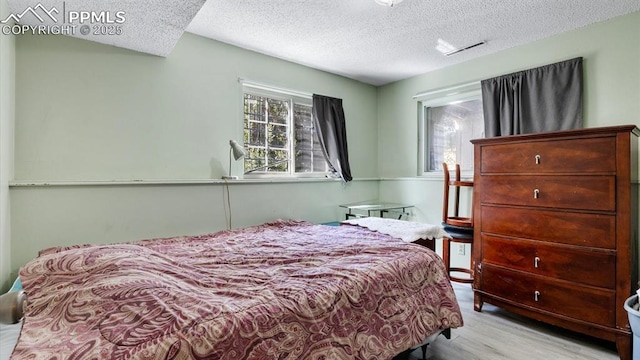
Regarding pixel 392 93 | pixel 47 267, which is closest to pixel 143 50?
pixel 47 267

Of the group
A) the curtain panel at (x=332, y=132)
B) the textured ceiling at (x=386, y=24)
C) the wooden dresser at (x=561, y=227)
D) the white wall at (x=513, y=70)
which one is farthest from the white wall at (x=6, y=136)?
the white wall at (x=513, y=70)

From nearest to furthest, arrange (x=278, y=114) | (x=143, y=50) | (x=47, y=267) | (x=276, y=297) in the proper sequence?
(x=276, y=297) < (x=47, y=267) < (x=143, y=50) < (x=278, y=114)

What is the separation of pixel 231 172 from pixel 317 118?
Answer: 1.22 metres

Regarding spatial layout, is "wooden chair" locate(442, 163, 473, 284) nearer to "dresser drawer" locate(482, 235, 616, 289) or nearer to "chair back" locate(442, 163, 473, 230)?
"chair back" locate(442, 163, 473, 230)

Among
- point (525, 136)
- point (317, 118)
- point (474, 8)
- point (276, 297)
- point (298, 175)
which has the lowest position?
point (276, 297)

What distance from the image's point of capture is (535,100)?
2.74 meters

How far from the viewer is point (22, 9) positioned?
5.74ft

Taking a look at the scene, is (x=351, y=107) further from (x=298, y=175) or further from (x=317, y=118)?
(x=298, y=175)

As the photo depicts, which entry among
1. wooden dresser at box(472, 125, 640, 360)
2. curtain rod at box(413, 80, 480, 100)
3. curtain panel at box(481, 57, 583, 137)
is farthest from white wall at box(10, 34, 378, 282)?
curtain panel at box(481, 57, 583, 137)

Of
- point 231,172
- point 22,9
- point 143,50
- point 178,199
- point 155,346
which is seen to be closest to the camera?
point 155,346

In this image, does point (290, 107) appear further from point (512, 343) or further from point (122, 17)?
point (512, 343)

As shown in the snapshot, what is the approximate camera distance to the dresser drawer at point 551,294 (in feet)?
6.17

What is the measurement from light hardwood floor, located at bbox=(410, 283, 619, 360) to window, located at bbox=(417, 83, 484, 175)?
1.65 m

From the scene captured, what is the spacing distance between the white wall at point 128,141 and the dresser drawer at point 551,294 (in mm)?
1953
